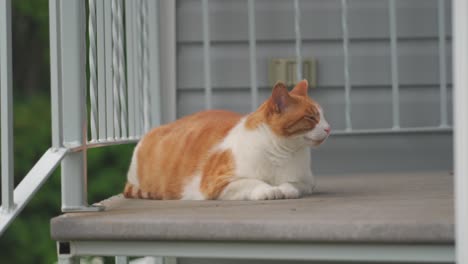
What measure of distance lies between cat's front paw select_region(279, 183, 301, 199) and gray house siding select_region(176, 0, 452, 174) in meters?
1.36

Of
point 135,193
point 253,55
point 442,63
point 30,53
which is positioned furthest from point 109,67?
point 30,53

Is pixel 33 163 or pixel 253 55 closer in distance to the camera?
pixel 253 55

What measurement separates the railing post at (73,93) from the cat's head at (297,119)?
654 millimetres

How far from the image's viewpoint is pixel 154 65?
3.81 meters

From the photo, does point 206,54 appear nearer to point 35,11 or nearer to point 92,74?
point 92,74

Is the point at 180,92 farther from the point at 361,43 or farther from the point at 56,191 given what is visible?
the point at 56,191

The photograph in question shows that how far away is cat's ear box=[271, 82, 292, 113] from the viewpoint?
2586mm

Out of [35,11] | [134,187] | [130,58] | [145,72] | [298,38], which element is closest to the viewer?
[134,187]

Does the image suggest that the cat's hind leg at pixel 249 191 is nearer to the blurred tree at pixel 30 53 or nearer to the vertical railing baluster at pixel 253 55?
the vertical railing baluster at pixel 253 55

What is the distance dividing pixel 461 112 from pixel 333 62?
2.65 m

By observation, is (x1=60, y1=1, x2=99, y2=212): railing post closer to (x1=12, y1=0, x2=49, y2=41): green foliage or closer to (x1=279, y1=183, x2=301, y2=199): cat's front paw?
(x1=279, y1=183, x2=301, y2=199): cat's front paw

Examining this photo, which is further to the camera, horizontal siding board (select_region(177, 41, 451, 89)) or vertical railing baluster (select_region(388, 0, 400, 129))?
horizontal siding board (select_region(177, 41, 451, 89))

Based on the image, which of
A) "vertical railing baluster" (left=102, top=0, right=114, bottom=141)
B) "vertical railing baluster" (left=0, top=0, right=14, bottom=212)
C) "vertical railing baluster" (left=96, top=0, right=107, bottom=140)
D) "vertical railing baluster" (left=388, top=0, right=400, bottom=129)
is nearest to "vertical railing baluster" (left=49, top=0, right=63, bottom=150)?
"vertical railing baluster" (left=0, top=0, right=14, bottom=212)

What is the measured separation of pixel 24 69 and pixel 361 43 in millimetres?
3817
